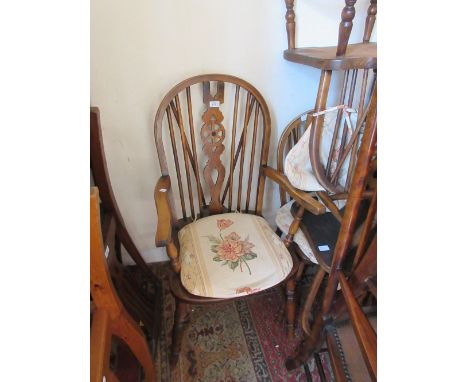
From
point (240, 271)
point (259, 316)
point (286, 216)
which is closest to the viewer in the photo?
point (240, 271)

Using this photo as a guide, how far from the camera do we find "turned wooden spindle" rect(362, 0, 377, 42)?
3.65ft

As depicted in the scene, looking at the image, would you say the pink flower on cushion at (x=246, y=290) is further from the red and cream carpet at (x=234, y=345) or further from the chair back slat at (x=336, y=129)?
the chair back slat at (x=336, y=129)

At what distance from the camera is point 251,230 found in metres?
1.18

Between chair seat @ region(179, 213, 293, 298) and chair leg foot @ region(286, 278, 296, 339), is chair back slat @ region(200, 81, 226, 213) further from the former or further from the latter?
chair leg foot @ region(286, 278, 296, 339)

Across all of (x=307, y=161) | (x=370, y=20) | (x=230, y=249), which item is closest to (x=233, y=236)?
(x=230, y=249)

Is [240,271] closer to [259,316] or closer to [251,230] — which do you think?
[251,230]

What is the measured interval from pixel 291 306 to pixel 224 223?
1.41 feet

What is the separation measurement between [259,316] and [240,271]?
485 mm

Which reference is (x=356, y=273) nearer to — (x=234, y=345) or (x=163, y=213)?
(x=163, y=213)

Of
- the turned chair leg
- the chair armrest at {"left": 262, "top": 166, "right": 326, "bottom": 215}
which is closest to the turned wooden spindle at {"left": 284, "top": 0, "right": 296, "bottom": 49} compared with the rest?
the chair armrest at {"left": 262, "top": 166, "right": 326, "bottom": 215}

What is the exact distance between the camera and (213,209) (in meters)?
1.32
